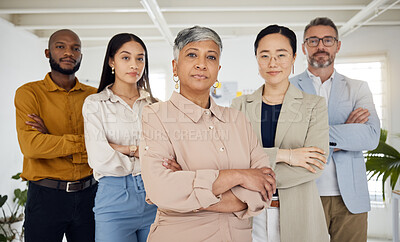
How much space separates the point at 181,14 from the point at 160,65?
1.41 m

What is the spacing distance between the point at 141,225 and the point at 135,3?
121 inches

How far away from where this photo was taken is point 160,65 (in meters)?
6.36

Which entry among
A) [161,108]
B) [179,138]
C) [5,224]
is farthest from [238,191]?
[5,224]

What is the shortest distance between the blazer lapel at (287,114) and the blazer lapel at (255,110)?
0.11 meters

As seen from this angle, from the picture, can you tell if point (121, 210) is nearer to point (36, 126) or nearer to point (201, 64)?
point (36, 126)

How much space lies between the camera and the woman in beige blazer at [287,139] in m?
1.87

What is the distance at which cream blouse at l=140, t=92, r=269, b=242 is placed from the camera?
4.53ft

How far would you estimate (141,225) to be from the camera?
2.07 metres

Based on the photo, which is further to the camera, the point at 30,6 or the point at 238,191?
the point at 30,6

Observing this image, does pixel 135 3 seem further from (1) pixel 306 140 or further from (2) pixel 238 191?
(2) pixel 238 191

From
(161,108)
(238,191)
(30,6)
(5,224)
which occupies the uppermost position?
(30,6)

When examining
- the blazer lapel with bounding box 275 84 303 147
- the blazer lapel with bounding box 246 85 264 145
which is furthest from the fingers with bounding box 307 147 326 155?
the blazer lapel with bounding box 246 85 264 145

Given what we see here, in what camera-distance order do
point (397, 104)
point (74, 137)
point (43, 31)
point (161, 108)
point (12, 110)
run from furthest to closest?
point (43, 31), point (397, 104), point (12, 110), point (74, 137), point (161, 108)

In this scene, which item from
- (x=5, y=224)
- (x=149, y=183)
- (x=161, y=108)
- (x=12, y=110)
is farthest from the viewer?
(x=12, y=110)
